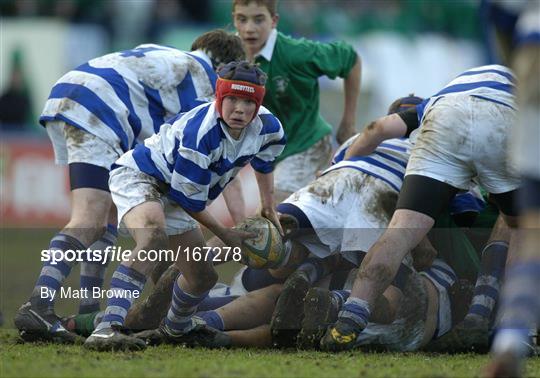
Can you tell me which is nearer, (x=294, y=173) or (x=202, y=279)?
(x=202, y=279)

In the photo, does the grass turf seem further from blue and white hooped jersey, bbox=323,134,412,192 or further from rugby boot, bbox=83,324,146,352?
blue and white hooped jersey, bbox=323,134,412,192

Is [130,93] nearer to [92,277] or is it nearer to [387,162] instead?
[92,277]

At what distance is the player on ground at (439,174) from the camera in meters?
5.88

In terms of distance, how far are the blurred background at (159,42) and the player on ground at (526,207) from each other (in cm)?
1001

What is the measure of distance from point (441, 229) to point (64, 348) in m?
2.26

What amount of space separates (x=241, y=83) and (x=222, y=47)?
116 cm

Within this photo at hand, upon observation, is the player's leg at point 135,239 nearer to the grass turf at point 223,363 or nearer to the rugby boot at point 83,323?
the grass turf at point 223,363

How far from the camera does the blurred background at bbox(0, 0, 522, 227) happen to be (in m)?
14.9

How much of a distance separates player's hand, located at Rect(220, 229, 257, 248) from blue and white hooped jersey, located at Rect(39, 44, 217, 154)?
1077 millimetres

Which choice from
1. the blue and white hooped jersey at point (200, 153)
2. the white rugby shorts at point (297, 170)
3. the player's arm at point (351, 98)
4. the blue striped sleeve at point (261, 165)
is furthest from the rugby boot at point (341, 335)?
the player's arm at point (351, 98)

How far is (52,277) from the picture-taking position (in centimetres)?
634

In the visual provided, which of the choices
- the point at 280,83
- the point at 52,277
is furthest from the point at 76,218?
the point at 280,83

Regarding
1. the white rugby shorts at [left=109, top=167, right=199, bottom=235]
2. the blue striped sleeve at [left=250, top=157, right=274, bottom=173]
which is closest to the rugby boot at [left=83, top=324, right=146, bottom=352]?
the white rugby shorts at [left=109, top=167, right=199, bottom=235]

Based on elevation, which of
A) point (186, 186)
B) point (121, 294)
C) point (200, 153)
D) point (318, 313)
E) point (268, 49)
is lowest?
point (318, 313)
